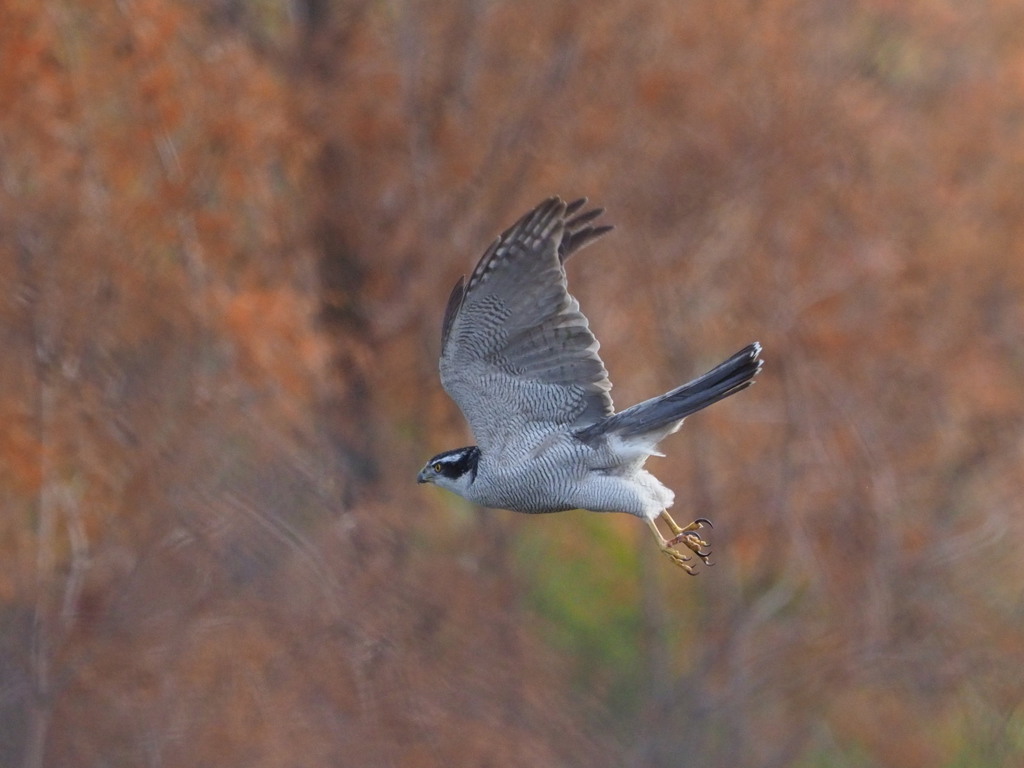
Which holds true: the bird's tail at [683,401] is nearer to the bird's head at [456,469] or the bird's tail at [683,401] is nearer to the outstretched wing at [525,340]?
the outstretched wing at [525,340]

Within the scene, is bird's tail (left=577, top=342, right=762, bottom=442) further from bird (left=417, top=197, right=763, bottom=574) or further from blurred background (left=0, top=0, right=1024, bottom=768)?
blurred background (left=0, top=0, right=1024, bottom=768)


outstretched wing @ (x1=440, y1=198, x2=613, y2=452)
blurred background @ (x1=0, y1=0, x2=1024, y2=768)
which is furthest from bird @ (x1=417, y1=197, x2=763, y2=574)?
blurred background @ (x1=0, y1=0, x2=1024, y2=768)

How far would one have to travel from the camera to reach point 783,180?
18797 mm

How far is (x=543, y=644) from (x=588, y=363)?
958cm

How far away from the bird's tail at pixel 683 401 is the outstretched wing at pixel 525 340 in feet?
0.28

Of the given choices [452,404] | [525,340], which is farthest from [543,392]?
[452,404]

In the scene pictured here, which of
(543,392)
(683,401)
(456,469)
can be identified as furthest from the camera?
(456,469)

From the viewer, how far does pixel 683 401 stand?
20.1 feet

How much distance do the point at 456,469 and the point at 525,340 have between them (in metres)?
0.77

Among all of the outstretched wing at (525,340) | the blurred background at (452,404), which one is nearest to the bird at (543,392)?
the outstretched wing at (525,340)

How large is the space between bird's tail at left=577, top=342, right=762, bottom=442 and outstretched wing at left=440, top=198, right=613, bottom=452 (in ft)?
0.28

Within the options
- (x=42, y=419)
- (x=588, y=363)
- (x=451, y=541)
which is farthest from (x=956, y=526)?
(x=588, y=363)

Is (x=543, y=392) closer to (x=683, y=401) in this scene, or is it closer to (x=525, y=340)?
(x=525, y=340)

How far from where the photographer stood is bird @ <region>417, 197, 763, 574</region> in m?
6.08
